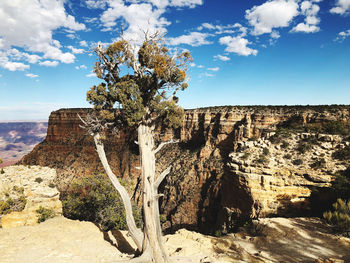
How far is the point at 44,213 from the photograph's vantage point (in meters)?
10.6

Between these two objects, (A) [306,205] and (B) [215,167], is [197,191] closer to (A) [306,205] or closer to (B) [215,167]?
(B) [215,167]

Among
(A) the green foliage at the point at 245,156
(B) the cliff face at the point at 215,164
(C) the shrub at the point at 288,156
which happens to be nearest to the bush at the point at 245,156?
(A) the green foliage at the point at 245,156

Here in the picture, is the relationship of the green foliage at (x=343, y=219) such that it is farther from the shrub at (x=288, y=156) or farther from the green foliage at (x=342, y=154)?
the shrub at (x=288, y=156)

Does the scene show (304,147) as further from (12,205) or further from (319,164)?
(12,205)

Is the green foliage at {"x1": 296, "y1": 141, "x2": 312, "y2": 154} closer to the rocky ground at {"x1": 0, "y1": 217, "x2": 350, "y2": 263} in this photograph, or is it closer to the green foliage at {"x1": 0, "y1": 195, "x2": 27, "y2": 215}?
the rocky ground at {"x1": 0, "y1": 217, "x2": 350, "y2": 263}

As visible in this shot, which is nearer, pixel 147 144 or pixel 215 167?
pixel 147 144

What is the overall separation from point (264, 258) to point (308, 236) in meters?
3.70

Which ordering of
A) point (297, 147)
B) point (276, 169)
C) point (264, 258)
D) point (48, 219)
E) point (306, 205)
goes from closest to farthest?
point (264, 258), point (48, 219), point (306, 205), point (276, 169), point (297, 147)

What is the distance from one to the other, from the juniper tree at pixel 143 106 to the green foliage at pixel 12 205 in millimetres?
5763

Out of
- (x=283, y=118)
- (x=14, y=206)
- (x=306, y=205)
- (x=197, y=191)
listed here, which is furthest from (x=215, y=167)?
(x=14, y=206)

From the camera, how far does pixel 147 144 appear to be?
29.0 feet

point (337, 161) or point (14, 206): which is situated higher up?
point (337, 161)

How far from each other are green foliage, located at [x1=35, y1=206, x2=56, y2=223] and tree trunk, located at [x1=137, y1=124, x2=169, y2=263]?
6.84m

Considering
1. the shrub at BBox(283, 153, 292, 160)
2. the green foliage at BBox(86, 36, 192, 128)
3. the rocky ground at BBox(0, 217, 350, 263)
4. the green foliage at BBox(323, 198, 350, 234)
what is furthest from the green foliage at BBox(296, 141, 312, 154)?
the green foliage at BBox(86, 36, 192, 128)
